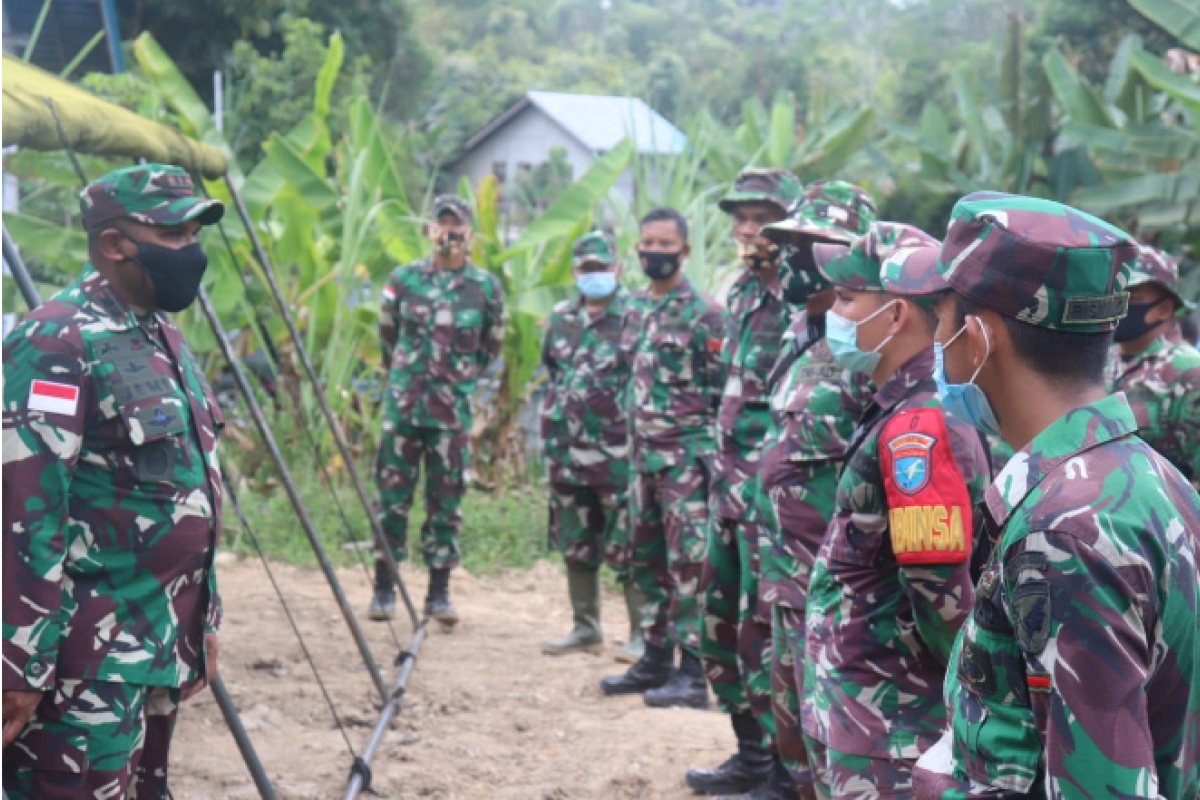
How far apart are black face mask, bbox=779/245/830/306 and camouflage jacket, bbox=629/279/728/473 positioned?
2.07 m

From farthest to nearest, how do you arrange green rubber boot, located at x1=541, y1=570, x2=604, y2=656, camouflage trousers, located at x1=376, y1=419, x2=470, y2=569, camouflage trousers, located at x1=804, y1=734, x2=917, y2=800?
camouflage trousers, located at x1=376, y1=419, x2=470, y2=569 → green rubber boot, located at x1=541, y1=570, x2=604, y2=656 → camouflage trousers, located at x1=804, y1=734, x2=917, y2=800

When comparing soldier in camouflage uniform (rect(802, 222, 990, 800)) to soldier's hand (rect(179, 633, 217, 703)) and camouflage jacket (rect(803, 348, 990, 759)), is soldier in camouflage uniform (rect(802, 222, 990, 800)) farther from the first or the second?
soldier's hand (rect(179, 633, 217, 703))

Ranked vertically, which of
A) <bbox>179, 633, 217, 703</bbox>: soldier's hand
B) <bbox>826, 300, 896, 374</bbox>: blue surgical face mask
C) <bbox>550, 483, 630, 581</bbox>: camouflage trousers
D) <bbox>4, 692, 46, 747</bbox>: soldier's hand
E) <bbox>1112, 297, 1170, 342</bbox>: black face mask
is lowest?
<bbox>550, 483, 630, 581</bbox>: camouflage trousers

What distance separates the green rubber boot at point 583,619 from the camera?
7051 mm

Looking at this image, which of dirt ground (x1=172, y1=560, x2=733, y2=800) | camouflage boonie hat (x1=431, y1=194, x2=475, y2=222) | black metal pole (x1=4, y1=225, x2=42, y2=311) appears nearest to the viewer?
black metal pole (x1=4, y1=225, x2=42, y2=311)

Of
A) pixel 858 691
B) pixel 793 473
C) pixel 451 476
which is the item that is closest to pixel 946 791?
pixel 858 691

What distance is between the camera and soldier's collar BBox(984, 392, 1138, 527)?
5.21 ft

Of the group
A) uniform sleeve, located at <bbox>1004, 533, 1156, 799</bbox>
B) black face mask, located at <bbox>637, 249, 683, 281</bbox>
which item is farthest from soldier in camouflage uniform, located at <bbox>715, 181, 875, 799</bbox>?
black face mask, located at <bbox>637, 249, 683, 281</bbox>

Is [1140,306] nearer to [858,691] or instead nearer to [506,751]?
[858,691]

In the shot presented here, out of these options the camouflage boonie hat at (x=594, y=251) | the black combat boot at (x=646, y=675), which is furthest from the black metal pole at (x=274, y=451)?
the camouflage boonie hat at (x=594, y=251)

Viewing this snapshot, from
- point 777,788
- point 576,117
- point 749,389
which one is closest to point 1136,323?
point 749,389

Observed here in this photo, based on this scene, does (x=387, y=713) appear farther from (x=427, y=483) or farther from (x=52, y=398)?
(x=52, y=398)

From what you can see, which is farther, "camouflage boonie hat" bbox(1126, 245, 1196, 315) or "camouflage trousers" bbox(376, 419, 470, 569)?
"camouflage trousers" bbox(376, 419, 470, 569)

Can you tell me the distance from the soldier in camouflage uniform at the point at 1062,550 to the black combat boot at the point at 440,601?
5792 millimetres
